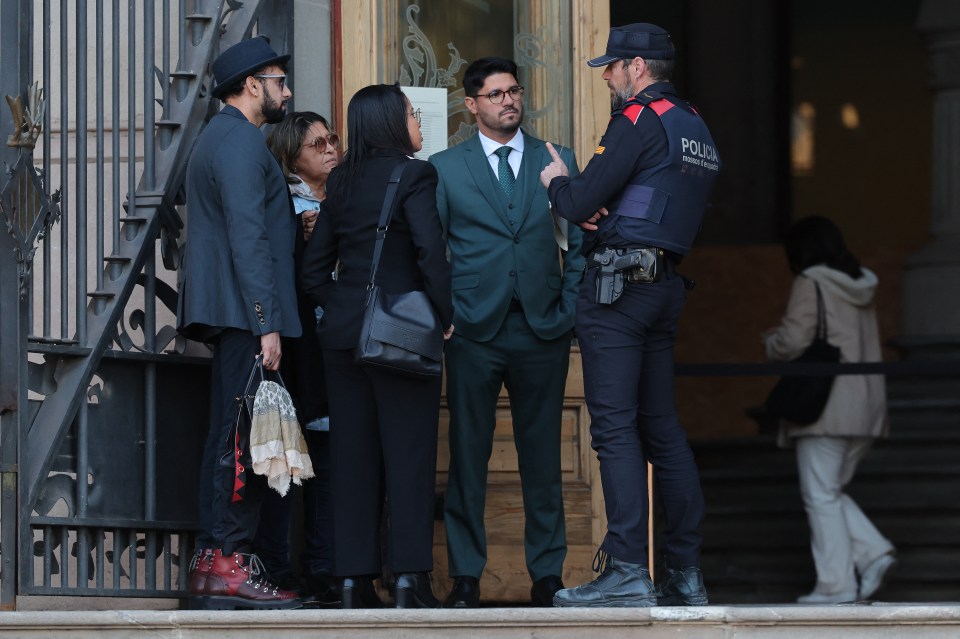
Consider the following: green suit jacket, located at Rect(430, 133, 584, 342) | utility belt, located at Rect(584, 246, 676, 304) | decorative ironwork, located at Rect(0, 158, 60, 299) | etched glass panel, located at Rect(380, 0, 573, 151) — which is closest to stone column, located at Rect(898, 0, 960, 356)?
etched glass panel, located at Rect(380, 0, 573, 151)

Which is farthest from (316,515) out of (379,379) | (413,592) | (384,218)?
(384,218)

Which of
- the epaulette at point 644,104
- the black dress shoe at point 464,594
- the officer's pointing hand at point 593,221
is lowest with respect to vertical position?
the black dress shoe at point 464,594

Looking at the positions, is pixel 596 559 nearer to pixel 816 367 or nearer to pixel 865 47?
pixel 816 367

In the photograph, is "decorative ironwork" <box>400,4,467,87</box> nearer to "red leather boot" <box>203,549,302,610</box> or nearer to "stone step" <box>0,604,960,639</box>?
"red leather boot" <box>203,549,302,610</box>

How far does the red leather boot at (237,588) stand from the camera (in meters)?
6.16

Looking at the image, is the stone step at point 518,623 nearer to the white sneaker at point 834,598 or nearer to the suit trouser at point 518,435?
the suit trouser at point 518,435

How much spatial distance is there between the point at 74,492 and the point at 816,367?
12.1 ft

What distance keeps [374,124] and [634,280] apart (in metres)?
1.03

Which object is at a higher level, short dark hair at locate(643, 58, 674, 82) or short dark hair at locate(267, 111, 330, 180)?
short dark hair at locate(643, 58, 674, 82)

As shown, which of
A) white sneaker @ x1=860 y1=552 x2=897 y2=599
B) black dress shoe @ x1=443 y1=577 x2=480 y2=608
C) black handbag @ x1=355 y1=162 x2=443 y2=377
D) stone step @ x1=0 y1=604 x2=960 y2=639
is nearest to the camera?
stone step @ x1=0 y1=604 x2=960 y2=639

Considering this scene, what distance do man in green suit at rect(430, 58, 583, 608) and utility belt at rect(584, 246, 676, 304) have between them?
63 cm

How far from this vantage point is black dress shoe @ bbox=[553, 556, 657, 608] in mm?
5934

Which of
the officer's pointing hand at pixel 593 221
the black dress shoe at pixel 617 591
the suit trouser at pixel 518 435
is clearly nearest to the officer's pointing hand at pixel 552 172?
the officer's pointing hand at pixel 593 221

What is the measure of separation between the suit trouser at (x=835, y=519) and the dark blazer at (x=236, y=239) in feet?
11.6
